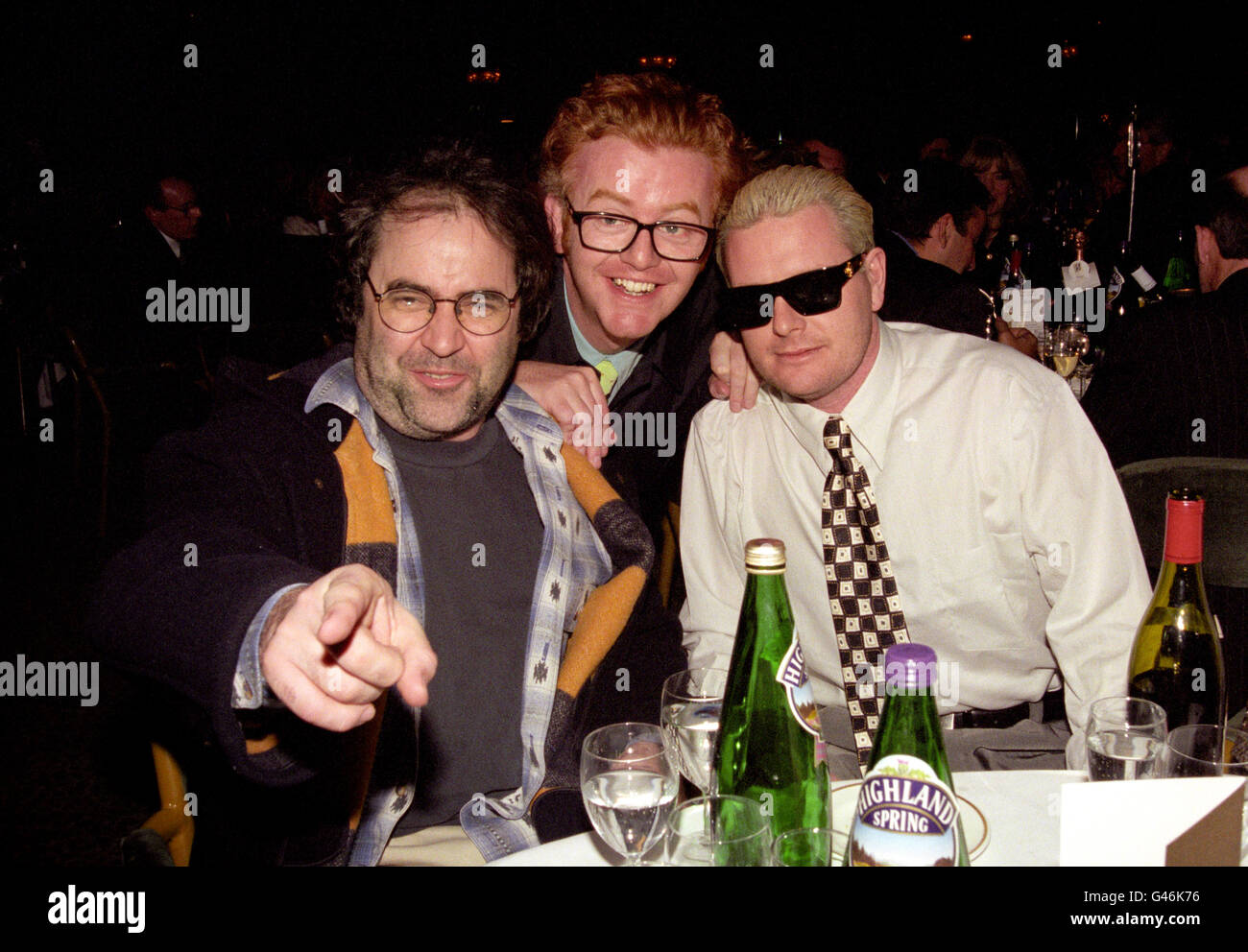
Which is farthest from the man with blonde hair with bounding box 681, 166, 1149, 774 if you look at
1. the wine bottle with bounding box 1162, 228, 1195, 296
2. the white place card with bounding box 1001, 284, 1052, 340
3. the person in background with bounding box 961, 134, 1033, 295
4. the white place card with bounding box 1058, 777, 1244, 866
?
the person in background with bounding box 961, 134, 1033, 295

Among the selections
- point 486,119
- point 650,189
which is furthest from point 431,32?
point 650,189

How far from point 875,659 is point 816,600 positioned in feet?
0.61

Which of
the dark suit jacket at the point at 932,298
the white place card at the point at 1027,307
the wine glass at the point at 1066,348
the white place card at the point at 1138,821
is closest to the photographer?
the white place card at the point at 1138,821

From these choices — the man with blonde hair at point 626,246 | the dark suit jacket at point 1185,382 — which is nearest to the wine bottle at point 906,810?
the man with blonde hair at point 626,246

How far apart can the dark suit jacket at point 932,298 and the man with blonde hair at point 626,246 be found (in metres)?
1.23

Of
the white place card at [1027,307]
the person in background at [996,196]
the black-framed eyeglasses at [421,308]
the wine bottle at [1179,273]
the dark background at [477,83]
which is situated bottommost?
the black-framed eyeglasses at [421,308]

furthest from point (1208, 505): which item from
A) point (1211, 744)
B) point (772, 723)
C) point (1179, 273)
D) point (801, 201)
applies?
point (1179, 273)

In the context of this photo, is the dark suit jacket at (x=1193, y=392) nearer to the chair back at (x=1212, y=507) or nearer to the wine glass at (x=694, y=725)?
the chair back at (x=1212, y=507)

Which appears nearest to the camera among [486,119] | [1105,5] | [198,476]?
[198,476]

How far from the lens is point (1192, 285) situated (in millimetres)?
4539

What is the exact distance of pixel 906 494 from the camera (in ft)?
6.54

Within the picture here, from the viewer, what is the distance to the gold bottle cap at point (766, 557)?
43.5 inches
